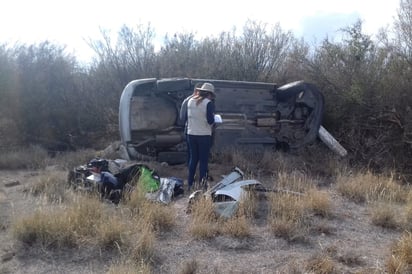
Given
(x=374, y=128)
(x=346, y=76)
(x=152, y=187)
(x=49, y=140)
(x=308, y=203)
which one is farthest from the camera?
(x=49, y=140)

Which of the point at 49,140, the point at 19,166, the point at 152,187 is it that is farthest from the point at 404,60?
the point at 49,140

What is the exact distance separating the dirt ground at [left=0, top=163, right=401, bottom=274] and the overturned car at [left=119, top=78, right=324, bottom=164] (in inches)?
149

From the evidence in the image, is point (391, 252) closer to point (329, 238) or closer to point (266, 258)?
point (329, 238)

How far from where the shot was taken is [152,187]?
726 cm

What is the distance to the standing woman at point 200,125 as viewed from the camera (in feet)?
24.2

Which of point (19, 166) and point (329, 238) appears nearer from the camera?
point (329, 238)

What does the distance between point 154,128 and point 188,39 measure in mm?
7085

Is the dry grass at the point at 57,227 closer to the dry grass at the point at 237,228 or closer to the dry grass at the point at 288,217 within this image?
the dry grass at the point at 237,228

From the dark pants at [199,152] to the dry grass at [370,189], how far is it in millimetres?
2072

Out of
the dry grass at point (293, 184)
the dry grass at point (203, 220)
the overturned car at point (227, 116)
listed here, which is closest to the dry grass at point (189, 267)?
the dry grass at point (203, 220)

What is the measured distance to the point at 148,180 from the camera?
7305mm

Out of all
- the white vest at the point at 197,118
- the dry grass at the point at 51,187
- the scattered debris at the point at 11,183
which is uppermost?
the white vest at the point at 197,118

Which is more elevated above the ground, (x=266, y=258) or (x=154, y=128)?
(x=154, y=128)

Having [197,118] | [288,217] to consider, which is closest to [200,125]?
[197,118]
